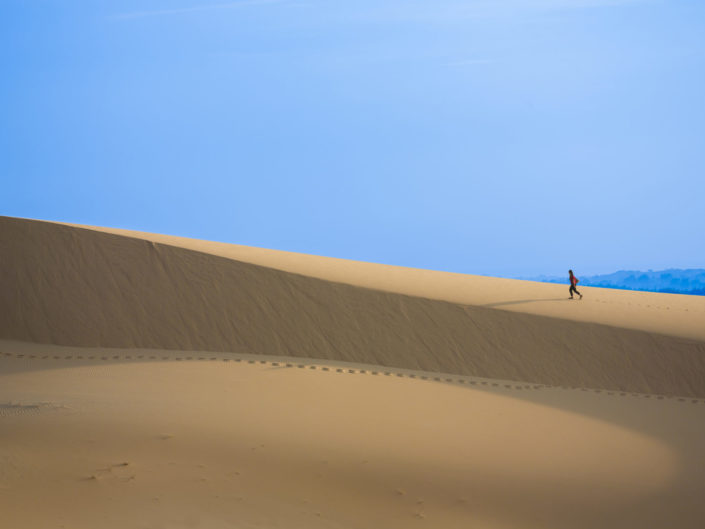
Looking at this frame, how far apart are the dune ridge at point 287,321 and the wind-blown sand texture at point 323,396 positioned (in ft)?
0.13

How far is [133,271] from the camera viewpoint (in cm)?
1298

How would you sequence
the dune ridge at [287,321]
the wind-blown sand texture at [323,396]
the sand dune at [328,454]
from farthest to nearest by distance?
the dune ridge at [287,321] → the wind-blown sand texture at [323,396] → the sand dune at [328,454]

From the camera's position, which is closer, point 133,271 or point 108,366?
point 108,366

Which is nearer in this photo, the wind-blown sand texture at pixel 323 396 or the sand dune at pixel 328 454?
the sand dune at pixel 328 454

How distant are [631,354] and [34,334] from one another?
10.3m

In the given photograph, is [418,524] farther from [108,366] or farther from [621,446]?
[108,366]

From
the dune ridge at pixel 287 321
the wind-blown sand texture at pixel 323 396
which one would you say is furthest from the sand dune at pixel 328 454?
the dune ridge at pixel 287 321

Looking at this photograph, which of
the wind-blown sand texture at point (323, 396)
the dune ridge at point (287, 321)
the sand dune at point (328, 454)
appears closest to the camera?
the sand dune at point (328, 454)

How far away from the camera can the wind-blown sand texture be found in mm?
4883

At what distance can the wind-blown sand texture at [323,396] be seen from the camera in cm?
488

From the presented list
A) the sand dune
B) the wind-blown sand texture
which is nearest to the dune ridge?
the wind-blown sand texture

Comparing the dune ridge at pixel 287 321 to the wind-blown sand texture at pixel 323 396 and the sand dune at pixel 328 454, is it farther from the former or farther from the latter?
the sand dune at pixel 328 454

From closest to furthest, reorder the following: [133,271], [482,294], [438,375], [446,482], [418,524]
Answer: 1. [418,524]
2. [446,482]
3. [438,375]
4. [133,271]
5. [482,294]

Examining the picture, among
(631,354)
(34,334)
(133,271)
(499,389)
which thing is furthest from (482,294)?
(34,334)
